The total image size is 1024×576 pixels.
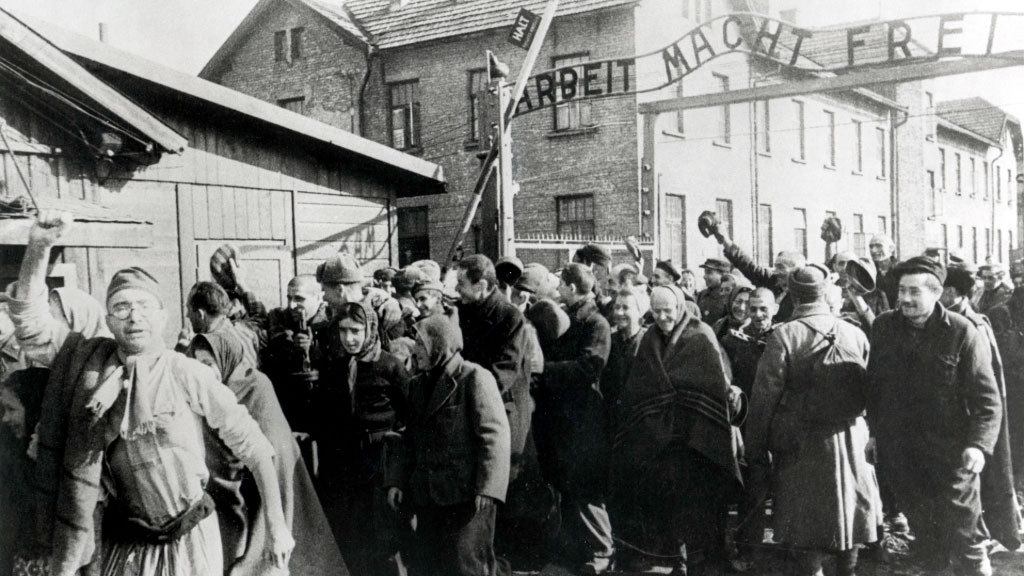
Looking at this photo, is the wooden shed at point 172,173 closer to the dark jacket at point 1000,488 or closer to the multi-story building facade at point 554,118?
the multi-story building facade at point 554,118

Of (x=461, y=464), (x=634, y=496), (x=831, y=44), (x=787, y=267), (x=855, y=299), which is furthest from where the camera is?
(x=831, y=44)

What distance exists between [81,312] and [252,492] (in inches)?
46.1

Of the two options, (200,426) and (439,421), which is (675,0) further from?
(200,426)

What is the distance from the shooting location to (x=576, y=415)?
6.17 m

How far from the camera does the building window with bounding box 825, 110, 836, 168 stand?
26266 millimetres

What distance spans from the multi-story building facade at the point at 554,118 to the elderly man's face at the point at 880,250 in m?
4.12

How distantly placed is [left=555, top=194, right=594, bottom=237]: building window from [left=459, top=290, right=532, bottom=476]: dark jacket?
11377mm

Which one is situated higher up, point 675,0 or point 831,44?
point 831,44

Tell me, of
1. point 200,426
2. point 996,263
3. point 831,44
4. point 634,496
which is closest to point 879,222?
point 831,44

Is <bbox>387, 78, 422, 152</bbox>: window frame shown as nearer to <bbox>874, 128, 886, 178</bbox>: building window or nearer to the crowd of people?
the crowd of people

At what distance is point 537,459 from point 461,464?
1356mm

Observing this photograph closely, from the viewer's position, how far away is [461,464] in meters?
4.75

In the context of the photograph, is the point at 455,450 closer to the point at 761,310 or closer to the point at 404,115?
the point at 761,310

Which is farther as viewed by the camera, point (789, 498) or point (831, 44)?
point (831, 44)
